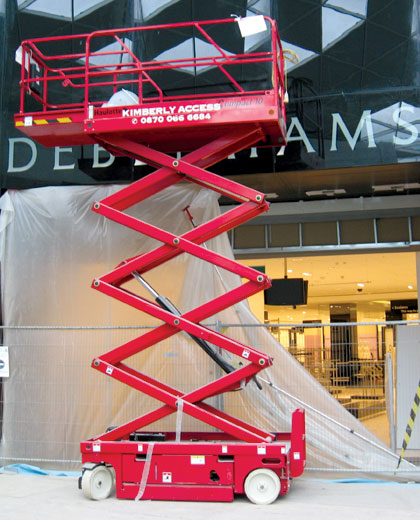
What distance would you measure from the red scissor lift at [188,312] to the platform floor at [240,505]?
19cm

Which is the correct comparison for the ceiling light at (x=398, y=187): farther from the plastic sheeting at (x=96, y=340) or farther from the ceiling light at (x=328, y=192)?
the plastic sheeting at (x=96, y=340)

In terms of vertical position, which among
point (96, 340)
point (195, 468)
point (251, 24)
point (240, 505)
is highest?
point (251, 24)

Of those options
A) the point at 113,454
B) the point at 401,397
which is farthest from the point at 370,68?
the point at 113,454

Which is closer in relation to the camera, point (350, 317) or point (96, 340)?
point (96, 340)

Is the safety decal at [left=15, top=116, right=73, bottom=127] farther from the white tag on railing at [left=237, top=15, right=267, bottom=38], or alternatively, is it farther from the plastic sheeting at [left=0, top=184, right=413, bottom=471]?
the white tag on railing at [left=237, top=15, right=267, bottom=38]

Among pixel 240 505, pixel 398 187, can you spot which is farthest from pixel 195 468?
pixel 398 187

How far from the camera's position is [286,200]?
10.5 meters

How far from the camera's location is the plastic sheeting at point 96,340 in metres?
8.12

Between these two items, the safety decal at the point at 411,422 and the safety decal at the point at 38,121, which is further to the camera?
the safety decal at the point at 38,121

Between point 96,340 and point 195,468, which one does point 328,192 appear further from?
point 195,468

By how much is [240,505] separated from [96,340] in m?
3.22

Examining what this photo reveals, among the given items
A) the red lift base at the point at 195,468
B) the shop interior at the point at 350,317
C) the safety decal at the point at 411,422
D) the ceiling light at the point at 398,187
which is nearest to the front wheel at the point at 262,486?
the red lift base at the point at 195,468

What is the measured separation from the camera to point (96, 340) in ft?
28.5

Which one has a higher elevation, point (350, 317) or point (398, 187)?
point (398, 187)
